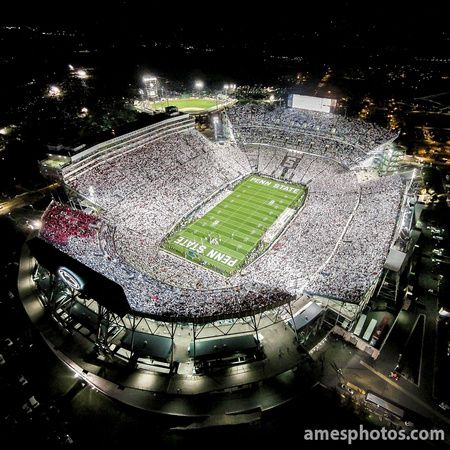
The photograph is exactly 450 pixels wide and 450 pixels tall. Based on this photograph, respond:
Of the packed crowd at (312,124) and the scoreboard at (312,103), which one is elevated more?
the scoreboard at (312,103)

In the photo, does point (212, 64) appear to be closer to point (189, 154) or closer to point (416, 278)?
point (189, 154)

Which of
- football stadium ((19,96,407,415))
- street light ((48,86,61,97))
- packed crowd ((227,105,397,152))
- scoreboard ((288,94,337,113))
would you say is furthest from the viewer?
street light ((48,86,61,97))

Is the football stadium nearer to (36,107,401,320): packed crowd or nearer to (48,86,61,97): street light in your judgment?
(36,107,401,320): packed crowd

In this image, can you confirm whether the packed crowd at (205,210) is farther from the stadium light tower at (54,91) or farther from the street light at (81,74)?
the street light at (81,74)

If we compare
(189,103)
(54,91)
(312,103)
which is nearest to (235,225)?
(312,103)

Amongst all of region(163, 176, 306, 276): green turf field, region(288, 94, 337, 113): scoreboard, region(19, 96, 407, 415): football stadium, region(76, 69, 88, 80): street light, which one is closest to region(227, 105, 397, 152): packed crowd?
region(19, 96, 407, 415): football stadium

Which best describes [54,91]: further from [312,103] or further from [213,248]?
[213,248]

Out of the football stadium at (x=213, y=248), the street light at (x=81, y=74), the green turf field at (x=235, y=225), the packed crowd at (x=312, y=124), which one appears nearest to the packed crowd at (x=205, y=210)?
the football stadium at (x=213, y=248)
